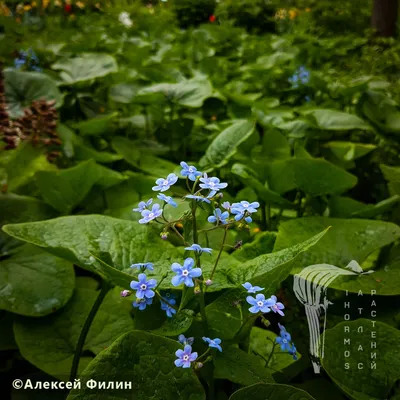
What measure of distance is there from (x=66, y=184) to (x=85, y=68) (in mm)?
1017

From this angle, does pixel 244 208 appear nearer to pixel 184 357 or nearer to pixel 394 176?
pixel 184 357

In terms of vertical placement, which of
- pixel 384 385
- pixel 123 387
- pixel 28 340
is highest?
pixel 123 387

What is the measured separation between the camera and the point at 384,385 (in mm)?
844

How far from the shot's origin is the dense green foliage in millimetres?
829

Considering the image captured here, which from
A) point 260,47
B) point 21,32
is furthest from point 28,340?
point 21,32

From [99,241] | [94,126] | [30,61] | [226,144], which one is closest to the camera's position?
[99,241]

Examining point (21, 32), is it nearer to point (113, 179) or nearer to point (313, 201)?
point (113, 179)

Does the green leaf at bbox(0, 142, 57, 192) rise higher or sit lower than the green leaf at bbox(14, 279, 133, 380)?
higher

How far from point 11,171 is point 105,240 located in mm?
615

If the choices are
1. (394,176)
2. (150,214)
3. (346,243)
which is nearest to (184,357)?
(150,214)

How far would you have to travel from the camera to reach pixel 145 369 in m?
0.74

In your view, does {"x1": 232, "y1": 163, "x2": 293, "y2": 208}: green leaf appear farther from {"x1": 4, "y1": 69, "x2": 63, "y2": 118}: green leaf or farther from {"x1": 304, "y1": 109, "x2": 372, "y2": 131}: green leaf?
{"x1": 4, "y1": 69, "x2": 63, "y2": 118}: green leaf

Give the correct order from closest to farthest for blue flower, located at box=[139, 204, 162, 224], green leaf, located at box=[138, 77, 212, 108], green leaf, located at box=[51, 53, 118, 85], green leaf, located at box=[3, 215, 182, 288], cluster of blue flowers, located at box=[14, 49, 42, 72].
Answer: blue flower, located at box=[139, 204, 162, 224] → green leaf, located at box=[3, 215, 182, 288] → green leaf, located at box=[138, 77, 212, 108] → green leaf, located at box=[51, 53, 118, 85] → cluster of blue flowers, located at box=[14, 49, 42, 72]

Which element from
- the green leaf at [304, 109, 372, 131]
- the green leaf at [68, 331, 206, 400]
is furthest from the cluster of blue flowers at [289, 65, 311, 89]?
the green leaf at [68, 331, 206, 400]
